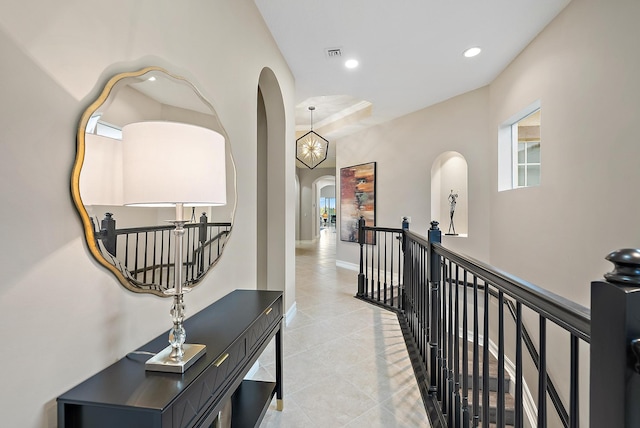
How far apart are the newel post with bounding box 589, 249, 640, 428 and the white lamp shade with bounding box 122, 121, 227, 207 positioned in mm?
1066

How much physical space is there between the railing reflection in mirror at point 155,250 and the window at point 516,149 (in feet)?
12.3

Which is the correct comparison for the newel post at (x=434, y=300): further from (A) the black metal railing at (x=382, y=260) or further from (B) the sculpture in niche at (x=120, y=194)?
(A) the black metal railing at (x=382, y=260)

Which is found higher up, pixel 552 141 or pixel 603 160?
pixel 552 141

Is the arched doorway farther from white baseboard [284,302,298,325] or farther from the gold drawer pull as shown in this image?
the gold drawer pull

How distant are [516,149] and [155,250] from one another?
169 inches

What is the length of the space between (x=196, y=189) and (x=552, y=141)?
317cm

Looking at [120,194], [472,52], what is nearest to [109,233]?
[120,194]

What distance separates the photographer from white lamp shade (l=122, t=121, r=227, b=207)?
→ 0.91 meters

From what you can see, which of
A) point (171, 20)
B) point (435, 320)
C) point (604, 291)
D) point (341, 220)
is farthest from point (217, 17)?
point (341, 220)

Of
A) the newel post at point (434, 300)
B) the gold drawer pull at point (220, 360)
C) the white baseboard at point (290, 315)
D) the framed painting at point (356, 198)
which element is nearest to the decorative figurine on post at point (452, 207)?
the framed painting at point (356, 198)

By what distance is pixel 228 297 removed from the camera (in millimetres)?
1812

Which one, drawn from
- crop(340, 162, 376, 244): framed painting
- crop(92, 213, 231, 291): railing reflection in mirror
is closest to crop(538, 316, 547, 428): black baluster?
crop(92, 213, 231, 291): railing reflection in mirror

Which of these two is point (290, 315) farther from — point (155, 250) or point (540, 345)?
point (540, 345)

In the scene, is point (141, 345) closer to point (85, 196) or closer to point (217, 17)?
point (85, 196)
